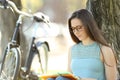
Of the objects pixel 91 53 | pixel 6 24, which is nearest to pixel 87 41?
pixel 91 53

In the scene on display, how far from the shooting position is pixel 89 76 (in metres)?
2.20

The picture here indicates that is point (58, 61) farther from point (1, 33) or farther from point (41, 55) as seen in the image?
point (1, 33)

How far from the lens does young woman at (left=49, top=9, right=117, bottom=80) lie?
2.18 m

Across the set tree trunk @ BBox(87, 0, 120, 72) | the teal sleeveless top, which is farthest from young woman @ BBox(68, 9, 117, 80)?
tree trunk @ BBox(87, 0, 120, 72)

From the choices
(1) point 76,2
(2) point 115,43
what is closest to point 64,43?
(1) point 76,2

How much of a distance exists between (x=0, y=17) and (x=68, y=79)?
235 centimetres

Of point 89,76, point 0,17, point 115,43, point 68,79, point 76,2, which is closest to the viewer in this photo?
point 68,79

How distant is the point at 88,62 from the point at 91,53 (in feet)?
0.21

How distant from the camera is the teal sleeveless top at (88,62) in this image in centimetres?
220

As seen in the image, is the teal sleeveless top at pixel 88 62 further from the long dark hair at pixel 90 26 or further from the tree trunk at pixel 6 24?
the tree trunk at pixel 6 24

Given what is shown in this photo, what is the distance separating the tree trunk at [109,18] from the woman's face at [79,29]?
0.56 m

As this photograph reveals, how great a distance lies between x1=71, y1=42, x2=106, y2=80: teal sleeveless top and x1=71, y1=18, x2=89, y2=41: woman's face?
9 cm

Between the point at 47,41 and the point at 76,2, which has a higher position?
the point at 76,2

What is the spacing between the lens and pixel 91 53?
226cm
